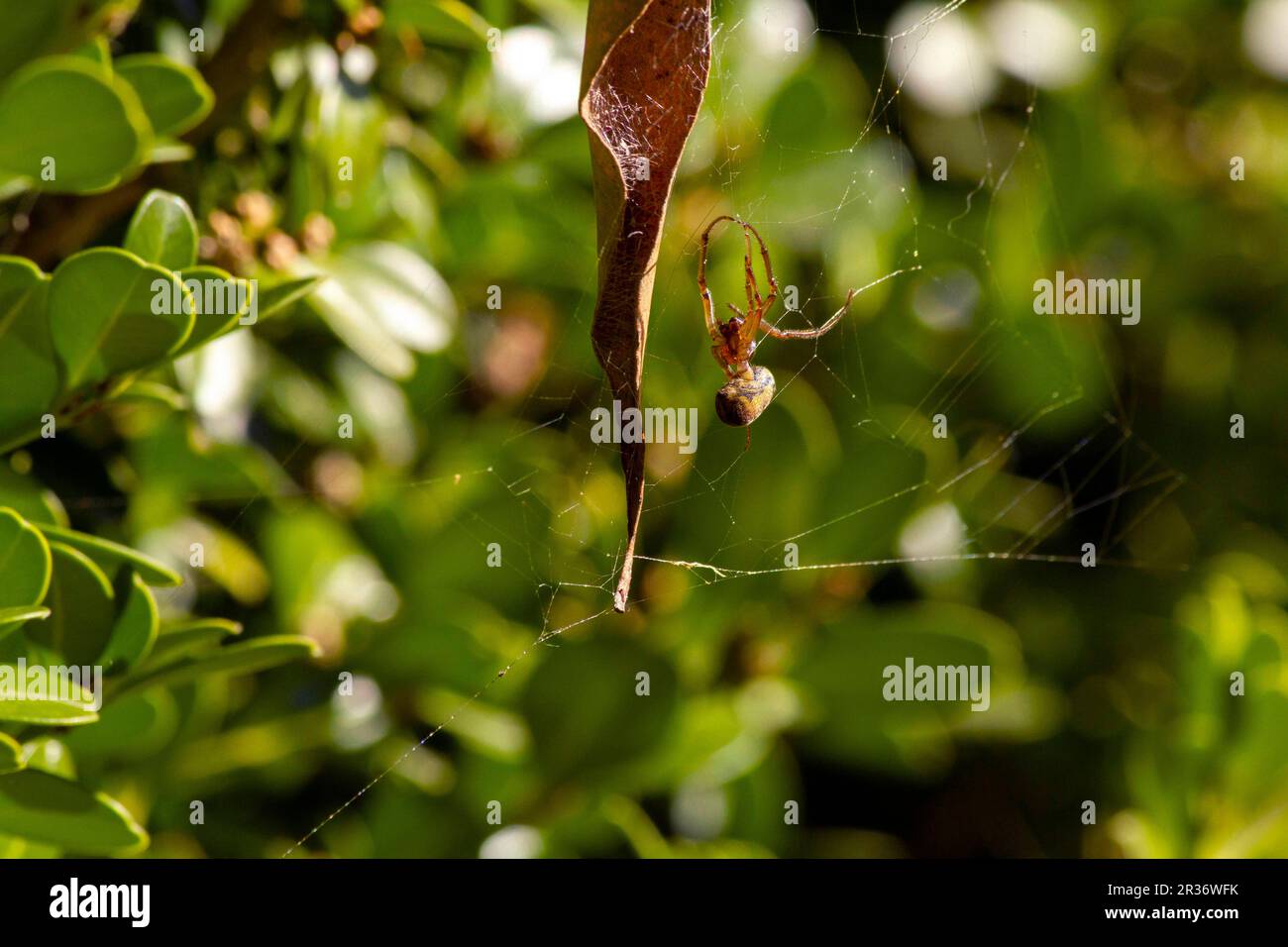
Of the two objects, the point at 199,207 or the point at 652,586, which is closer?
the point at 199,207

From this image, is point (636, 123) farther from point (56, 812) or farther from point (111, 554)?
point (56, 812)

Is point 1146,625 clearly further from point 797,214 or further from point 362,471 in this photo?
point 362,471

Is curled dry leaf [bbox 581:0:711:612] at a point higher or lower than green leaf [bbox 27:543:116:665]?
higher

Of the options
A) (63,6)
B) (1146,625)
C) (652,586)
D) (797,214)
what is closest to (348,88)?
(63,6)

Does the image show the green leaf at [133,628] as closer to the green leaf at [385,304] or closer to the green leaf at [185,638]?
the green leaf at [185,638]

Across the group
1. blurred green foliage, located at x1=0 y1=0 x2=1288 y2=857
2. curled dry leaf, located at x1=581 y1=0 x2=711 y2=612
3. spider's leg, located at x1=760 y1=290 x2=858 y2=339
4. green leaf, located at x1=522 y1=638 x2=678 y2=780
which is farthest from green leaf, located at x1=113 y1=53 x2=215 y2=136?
green leaf, located at x1=522 y1=638 x2=678 y2=780

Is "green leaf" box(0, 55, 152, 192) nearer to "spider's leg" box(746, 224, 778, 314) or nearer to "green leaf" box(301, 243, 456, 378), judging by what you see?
"green leaf" box(301, 243, 456, 378)

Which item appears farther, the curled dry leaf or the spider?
the spider
